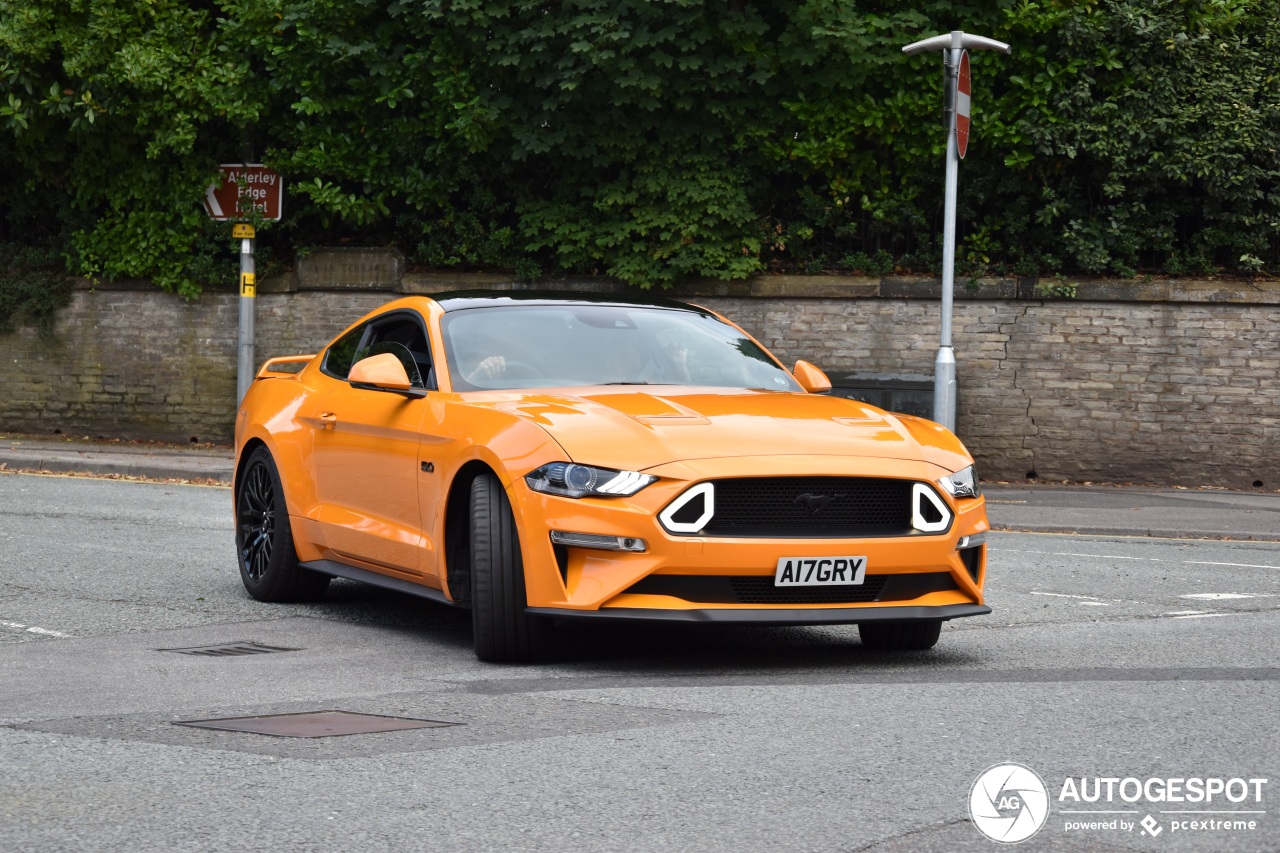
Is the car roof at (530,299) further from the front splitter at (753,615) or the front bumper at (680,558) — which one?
the front splitter at (753,615)

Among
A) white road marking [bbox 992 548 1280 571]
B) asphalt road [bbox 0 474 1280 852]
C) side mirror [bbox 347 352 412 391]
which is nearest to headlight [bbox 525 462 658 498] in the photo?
asphalt road [bbox 0 474 1280 852]

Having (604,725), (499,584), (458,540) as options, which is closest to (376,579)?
(458,540)

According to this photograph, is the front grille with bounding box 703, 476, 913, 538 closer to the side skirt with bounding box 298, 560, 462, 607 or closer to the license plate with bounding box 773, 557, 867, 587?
the license plate with bounding box 773, 557, 867, 587

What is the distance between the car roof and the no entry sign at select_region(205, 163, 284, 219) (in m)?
13.7

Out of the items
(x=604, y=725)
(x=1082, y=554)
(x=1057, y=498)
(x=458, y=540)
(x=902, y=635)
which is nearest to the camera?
(x=604, y=725)

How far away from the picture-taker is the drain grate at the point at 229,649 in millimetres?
7566

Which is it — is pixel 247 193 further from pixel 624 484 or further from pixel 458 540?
pixel 624 484

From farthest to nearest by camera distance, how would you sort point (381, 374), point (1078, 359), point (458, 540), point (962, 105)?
point (1078, 359) < point (962, 105) < point (381, 374) < point (458, 540)

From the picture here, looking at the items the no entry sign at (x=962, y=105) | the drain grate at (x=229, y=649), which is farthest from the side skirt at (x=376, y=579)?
the no entry sign at (x=962, y=105)

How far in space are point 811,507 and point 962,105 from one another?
38.0ft

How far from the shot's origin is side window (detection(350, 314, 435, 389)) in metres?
8.25

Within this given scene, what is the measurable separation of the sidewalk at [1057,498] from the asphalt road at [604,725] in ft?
17.0

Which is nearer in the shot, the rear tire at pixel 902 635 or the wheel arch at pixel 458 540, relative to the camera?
the wheel arch at pixel 458 540

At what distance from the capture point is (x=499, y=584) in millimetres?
6992
